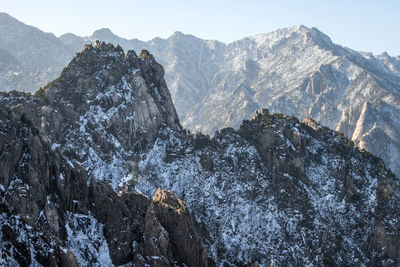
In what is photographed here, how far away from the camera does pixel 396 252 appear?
12925 cm

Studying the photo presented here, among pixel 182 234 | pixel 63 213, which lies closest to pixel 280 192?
pixel 182 234

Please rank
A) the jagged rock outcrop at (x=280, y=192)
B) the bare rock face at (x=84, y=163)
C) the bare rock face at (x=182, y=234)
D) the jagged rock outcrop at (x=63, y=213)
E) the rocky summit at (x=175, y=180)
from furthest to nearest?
1. the jagged rock outcrop at (x=280, y=192)
2. the bare rock face at (x=182, y=234)
3. the rocky summit at (x=175, y=180)
4. the bare rock face at (x=84, y=163)
5. the jagged rock outcrop at (x=63, y=213)

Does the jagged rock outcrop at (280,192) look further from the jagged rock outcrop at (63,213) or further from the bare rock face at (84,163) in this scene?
the jagged rock outcrop at (63,213)

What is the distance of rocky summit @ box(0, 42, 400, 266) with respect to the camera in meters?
96.4

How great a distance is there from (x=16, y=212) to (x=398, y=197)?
116 meters

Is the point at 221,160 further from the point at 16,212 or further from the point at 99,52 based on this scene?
the point at 16,212

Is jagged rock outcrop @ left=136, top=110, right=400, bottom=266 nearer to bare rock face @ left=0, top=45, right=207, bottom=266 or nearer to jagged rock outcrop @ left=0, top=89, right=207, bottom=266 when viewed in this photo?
bare rock face @ left=0, top=45, right=207, bottom=266

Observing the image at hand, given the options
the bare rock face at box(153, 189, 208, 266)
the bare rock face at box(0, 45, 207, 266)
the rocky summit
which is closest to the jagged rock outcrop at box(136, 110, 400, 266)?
the rocky summit

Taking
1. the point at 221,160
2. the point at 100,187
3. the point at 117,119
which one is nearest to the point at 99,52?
the point at 117,119

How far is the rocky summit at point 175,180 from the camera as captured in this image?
96.4 m

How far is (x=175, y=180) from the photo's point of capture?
141 m

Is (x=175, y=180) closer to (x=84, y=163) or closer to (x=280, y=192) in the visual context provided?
(x=84, y=163)

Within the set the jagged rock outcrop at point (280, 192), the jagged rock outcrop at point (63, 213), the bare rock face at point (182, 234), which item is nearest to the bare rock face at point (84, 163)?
the jagged rock outcrop at point (63, 213)

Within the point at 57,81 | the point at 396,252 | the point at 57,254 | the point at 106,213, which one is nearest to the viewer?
the point at 57,254
